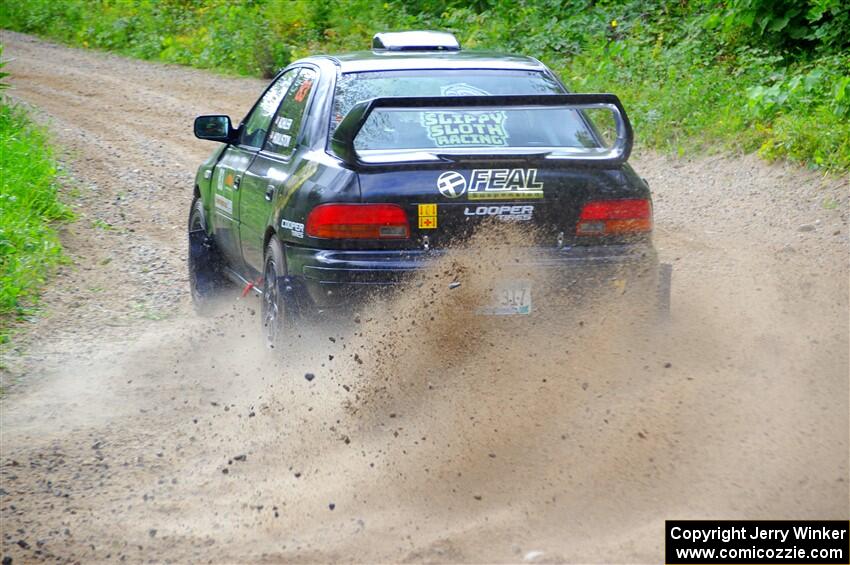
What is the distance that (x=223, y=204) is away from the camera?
23.3 feet

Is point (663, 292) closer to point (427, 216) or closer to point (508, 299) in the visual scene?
point (508, 299)

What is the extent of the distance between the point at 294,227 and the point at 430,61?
54.7 inches

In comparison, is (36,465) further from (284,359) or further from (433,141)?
(433,141)

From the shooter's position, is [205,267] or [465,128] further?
[205,267]

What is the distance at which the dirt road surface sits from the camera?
402 cm

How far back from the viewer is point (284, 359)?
541 centimetres

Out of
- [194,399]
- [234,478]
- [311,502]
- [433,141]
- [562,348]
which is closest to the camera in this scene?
[311,502]

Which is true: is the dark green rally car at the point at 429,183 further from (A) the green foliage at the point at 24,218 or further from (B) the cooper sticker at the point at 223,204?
(A) the green foliage at the point at 24,218

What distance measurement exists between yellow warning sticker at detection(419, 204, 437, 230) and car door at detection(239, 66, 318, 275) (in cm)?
86

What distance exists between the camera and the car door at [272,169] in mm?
5871

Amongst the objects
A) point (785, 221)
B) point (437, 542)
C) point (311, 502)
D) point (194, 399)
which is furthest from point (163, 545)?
point (785, 221)

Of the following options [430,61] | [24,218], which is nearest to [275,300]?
[430,61]

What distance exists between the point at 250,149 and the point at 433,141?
1706 mm

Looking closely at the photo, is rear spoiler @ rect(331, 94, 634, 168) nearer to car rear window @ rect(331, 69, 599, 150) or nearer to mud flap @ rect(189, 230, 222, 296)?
car rear window @ rect(331, 69, 599, 150)
